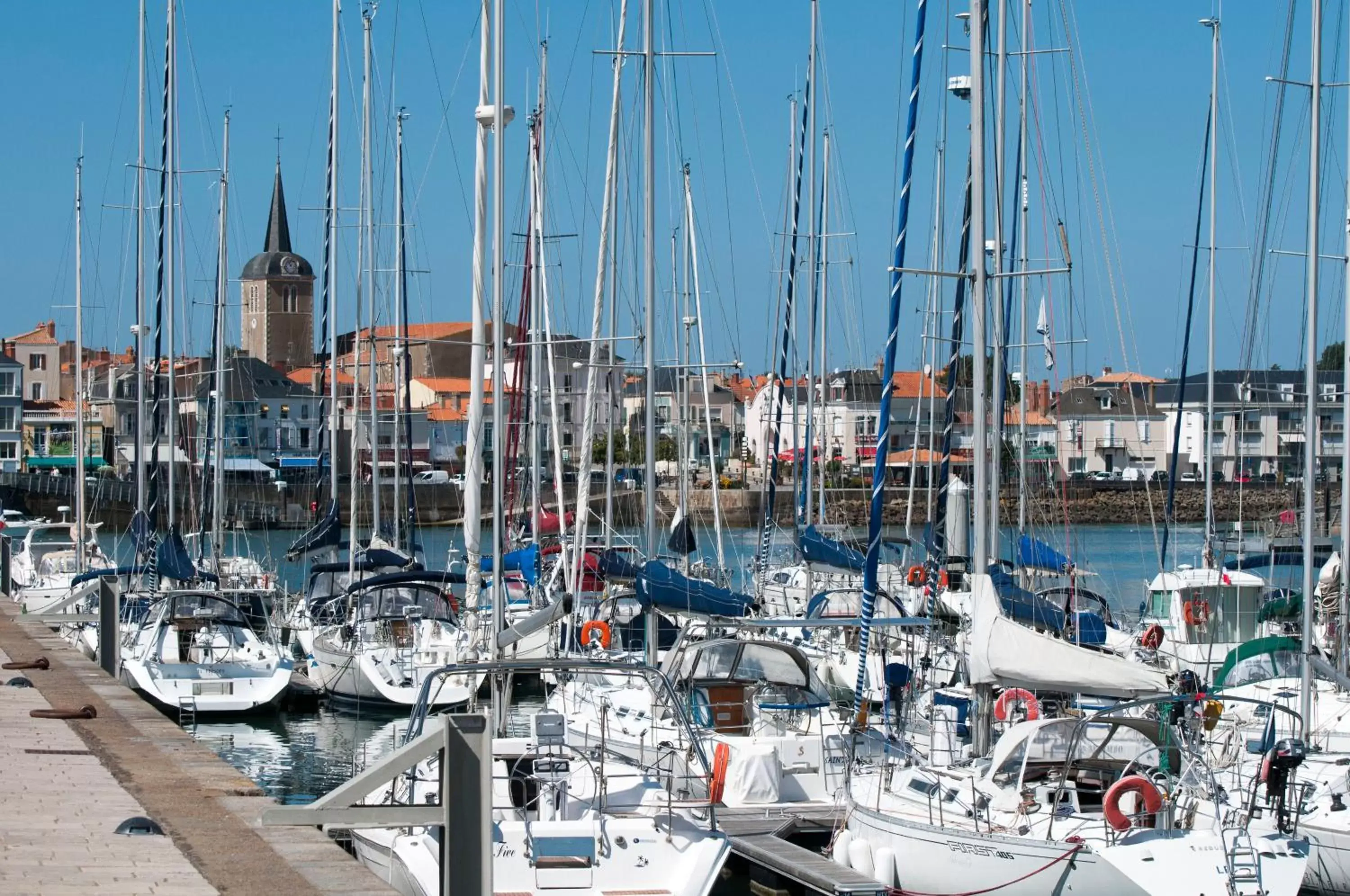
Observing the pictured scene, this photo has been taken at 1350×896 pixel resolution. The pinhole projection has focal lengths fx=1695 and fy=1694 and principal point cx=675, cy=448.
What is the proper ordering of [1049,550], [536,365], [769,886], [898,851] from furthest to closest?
1. [536,365]
2. [1049,550]
3. [769,886]
4. [898,851]

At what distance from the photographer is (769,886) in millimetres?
15039

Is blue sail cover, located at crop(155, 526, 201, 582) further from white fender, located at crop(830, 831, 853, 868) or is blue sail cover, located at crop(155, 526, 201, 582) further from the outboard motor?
the outboard motor

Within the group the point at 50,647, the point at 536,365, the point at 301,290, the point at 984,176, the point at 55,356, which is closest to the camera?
the point at 984,176

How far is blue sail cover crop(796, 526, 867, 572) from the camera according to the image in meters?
27.9

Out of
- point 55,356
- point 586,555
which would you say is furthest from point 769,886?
point 55,356

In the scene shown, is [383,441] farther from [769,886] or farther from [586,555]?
[769,886]

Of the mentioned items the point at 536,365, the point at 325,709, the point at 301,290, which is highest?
the point at 301,290

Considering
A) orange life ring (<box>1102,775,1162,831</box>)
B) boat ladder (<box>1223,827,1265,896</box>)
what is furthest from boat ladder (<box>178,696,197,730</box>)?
boat ladder (<box>1223,827,1265,896</box>)

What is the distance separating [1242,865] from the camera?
12797mm

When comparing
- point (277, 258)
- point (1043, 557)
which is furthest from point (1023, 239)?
point (277, 258)

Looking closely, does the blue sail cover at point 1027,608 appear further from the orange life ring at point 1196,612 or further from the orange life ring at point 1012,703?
the orange life ring at point 1196,612

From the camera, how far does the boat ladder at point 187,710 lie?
80.8 feet

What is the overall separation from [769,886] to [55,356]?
153782 millimetres

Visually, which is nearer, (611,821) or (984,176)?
(611,821)
